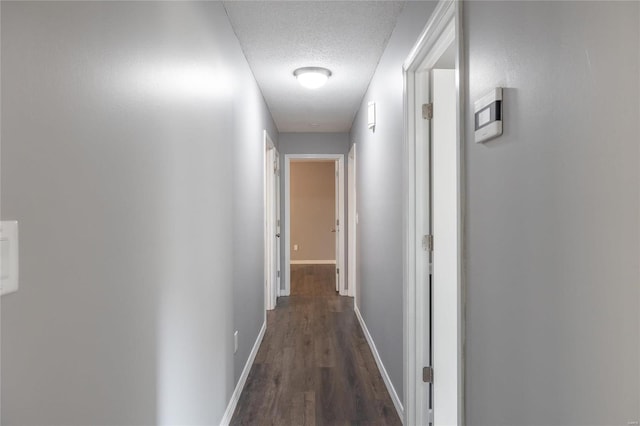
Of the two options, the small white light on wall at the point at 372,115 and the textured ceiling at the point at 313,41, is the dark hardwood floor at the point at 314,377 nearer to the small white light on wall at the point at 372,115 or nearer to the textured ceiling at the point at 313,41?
the small white light on wall at the point at 372,115

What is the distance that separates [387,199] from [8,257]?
2.39 meters

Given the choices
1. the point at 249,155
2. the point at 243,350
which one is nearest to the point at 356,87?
the point at 249,155

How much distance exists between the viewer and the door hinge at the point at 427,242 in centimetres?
219

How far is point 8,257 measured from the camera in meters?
0.68

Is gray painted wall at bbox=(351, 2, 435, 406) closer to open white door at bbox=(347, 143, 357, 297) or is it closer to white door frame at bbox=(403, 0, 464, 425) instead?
white door frame at bbox=(403, 0, 464, 425)

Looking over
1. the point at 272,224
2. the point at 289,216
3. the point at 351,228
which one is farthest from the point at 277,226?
Result: the point at 351,228

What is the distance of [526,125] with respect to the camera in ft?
3.38

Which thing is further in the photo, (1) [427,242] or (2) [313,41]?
(2) [313,41]

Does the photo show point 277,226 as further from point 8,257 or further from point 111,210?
point 8,257

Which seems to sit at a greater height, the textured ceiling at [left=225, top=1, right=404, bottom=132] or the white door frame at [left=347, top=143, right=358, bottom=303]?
the textured ceiling at [left=225, top=1, right=404, bottom=132]

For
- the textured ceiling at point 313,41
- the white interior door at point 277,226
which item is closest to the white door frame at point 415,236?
the textured ceiling at point 313,41

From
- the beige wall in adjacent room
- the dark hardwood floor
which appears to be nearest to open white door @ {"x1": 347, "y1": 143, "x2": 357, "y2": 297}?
the dark hardwood floor

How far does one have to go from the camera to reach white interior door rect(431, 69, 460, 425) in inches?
85.1

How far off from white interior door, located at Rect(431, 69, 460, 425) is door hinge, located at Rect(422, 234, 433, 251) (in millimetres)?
34
